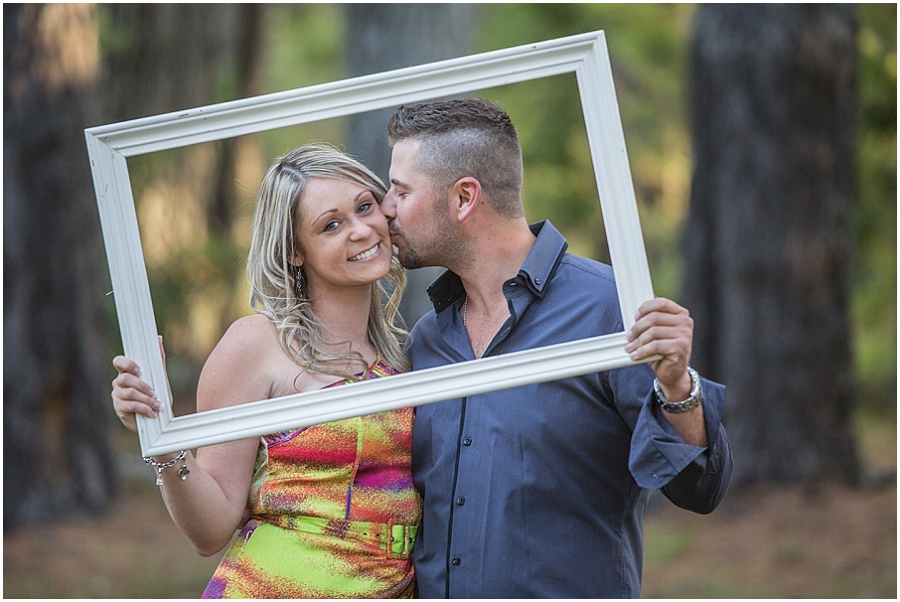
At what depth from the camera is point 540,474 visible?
2.46 metres

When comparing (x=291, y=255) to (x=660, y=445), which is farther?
(x=291, y=255)

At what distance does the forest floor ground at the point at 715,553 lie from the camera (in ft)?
18.7

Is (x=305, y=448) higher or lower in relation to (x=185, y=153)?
lower

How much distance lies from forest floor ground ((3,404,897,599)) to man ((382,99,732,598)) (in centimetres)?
359

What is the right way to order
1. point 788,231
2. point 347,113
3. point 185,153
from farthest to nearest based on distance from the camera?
point 185,153
point 788,231
point 347,113

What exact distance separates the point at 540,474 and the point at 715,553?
4262mm

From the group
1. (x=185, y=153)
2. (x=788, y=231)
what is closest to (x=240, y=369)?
(x=788, y=231)

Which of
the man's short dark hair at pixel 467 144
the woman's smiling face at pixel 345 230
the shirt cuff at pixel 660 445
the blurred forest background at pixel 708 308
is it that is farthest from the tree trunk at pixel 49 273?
the shirt cuff at pixel 660 445

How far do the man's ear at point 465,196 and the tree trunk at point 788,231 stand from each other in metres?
4.27

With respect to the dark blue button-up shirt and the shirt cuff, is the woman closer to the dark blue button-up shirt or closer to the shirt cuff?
the dark blue button-up shirt

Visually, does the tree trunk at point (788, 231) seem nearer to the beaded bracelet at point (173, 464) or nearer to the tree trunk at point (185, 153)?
the tree trunk at point (185, 153)

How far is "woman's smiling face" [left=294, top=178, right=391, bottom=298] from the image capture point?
253 centimetres

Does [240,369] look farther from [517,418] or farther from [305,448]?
[517,418]

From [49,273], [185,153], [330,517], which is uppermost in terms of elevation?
[185,153]
